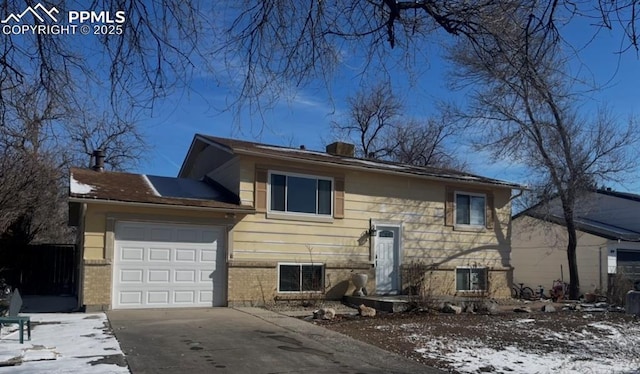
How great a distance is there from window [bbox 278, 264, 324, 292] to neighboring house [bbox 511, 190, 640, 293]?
13.1 m

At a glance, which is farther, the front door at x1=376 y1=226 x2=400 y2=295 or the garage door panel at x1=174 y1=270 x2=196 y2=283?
the front door at x1=376 y1=226 x2=400 y2=295

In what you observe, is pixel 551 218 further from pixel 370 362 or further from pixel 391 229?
pixel 370 362

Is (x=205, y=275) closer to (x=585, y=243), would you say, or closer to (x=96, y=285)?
(x=96, y=285)

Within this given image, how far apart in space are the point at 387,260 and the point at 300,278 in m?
3.18

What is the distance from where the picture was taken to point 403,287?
59.5 ft

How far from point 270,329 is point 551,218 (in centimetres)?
1943

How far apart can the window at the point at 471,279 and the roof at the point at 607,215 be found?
7048 millimetres

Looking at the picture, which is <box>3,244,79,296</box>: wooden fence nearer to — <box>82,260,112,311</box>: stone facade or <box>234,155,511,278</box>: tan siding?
<box>82,260,112,311</box>: stone facade

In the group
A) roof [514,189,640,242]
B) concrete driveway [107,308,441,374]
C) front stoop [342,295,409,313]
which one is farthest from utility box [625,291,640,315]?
roof [514,189,640,242]

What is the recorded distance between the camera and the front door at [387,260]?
704 inches

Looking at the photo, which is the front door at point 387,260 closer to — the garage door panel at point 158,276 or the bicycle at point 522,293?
the garage door panel at point 158,276

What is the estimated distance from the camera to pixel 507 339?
11.4 meters

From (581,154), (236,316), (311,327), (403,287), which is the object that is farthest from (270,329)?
(581,154)

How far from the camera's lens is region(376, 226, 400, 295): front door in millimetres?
17891
